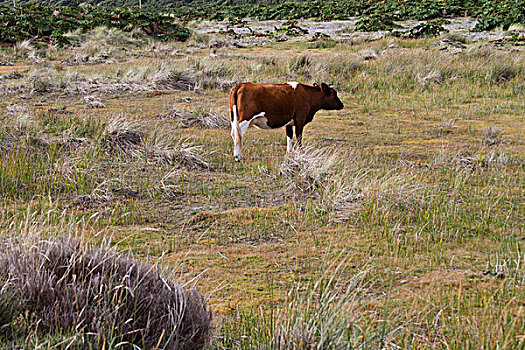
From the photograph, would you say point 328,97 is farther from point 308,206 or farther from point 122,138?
point 122,138

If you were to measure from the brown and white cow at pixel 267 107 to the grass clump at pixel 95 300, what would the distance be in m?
4.19

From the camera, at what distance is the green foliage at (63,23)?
23.5 metres

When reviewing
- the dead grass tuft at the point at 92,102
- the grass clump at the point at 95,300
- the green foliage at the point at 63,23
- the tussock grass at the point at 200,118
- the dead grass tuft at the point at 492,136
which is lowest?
the dead grass tuft at the point at 492,136

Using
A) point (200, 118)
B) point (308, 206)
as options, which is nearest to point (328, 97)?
point (200, 118)

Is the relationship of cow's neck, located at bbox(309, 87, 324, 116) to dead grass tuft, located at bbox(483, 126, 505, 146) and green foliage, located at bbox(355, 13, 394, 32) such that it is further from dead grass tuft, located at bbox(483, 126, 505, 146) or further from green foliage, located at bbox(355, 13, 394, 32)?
green foliage, located at bbox(355, 13, 394, 32)

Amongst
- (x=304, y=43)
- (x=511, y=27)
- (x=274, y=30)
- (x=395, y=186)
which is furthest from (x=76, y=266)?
(x=274, y=30)

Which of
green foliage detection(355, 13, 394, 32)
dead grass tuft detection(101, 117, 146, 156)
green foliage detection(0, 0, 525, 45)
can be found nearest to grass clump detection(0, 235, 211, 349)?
dead grass tuft detection(101, 117, 146, 156)

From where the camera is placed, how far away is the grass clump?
229cm

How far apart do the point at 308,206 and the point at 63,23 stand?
25469mm

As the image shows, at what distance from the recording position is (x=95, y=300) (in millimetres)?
2447

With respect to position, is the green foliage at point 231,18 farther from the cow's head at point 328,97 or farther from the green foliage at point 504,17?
the cow's head at point 328,97

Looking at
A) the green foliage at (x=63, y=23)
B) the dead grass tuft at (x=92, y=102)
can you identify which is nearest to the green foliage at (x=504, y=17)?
the green foliage at (x=63, y=23)

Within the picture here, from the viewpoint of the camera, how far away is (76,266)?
2.70 metres

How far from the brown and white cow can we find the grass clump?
4.19 m
